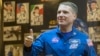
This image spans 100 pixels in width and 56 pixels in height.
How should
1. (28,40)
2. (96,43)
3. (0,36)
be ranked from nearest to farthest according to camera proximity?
(28,40), (96,43), (0,36)

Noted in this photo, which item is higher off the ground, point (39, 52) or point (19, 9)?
point (19, 9)

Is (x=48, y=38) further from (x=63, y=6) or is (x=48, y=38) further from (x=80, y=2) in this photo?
(x=80, y=2)

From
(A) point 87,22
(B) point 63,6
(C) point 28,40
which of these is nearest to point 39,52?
(C) point 28,40

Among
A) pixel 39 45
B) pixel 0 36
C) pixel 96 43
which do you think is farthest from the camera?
pixel 0 36

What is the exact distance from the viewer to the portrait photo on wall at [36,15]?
379 cm

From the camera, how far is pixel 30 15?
3.81 meters

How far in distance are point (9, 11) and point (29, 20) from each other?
0.26 m

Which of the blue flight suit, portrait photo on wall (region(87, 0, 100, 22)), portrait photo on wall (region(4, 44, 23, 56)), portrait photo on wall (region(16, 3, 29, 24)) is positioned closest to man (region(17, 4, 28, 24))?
portrait photo on wall (region(16, 3, 29, 24))

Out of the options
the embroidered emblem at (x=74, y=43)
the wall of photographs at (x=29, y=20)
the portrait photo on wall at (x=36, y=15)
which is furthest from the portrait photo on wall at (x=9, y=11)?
the embroidered emblem at (x=74, y=43)

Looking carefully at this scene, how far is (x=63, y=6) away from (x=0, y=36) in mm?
1001

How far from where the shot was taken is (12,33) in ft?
12.7

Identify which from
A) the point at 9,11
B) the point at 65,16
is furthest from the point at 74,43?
the point at 9,11

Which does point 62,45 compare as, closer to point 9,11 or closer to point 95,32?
point 95,32

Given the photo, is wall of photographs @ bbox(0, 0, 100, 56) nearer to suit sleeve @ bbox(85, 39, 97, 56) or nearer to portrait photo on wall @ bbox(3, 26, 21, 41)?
portrait photo on wall @ bbox(3, 26, 21, 41)
